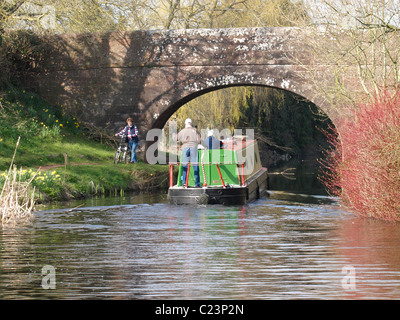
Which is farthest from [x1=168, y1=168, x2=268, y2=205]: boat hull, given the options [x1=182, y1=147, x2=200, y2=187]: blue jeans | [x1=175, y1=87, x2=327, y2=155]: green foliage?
[x1=175, y1=87, x2=327, y2=155]: green foliage

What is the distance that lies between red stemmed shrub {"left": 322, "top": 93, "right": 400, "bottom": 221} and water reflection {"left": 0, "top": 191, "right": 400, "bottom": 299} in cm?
30

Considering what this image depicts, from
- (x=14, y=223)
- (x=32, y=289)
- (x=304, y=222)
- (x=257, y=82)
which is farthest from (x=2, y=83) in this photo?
(x=32, y=289)

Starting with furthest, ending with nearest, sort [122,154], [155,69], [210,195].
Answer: [155,69] < [122,154] < [210,195]

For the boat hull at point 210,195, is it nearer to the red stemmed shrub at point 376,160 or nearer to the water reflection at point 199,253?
the water reflection at point 199,253

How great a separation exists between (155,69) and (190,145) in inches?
251

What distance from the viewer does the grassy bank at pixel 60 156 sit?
54.1 feet

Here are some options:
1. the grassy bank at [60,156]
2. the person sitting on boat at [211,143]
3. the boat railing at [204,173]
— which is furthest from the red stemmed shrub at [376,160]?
the grassy bank at [60,156]

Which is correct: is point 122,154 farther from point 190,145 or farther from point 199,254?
point 199,254

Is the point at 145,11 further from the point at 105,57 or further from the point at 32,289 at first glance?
the point at 32,289

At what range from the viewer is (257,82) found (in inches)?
813

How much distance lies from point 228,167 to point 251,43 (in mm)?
5134

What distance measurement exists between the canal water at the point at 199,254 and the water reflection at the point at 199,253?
12 millimetres

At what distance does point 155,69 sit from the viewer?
2152 cm

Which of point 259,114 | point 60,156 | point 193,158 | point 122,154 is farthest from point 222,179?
point 259,114
